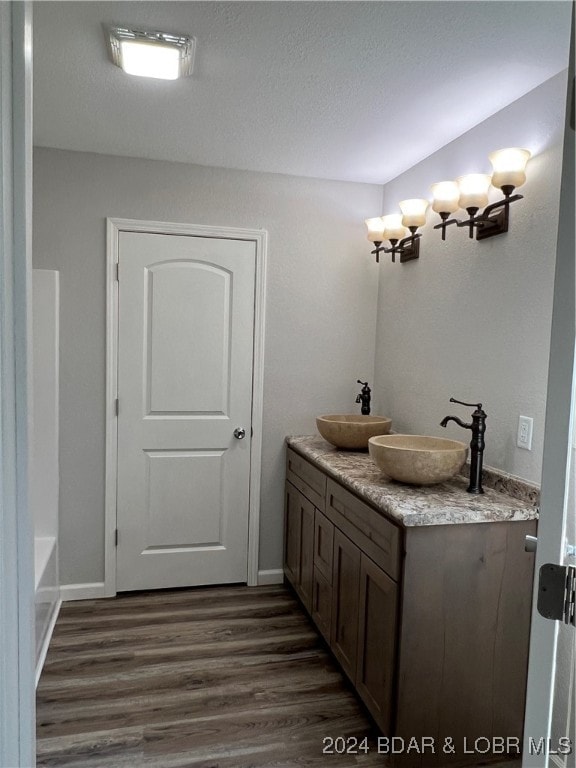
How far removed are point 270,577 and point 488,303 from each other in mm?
2113

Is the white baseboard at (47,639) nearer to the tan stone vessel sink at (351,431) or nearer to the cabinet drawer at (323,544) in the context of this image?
the cabinet drawer at (323,544)

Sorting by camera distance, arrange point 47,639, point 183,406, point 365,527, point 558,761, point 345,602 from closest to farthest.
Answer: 1. point 558,761
2. point 365,527
3. point 345,602
4. point 47,639
5. point 183,406

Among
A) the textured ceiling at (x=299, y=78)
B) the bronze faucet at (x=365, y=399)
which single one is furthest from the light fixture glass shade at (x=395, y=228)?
the bronze faucet at (x=365, y=399)

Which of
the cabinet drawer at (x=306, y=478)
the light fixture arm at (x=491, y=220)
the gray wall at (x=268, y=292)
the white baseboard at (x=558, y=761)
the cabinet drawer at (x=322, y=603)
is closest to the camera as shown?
Answer: the white baseboard at (x=558, y=761)

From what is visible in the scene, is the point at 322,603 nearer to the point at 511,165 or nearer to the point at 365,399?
the point at 365,399

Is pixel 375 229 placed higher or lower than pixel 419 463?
higher

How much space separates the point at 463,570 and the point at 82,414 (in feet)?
7.07

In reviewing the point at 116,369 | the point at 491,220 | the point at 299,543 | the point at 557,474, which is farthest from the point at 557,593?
the point at 116,369

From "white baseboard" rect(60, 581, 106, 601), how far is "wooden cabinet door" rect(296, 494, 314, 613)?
1136mm

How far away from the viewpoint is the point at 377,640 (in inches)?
80.5

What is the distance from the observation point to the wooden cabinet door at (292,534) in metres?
3.12

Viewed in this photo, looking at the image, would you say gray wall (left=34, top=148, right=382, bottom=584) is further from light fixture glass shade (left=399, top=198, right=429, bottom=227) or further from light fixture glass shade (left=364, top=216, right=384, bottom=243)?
light fixture glass shade (left=399, top=198, right=429, bottom=227)

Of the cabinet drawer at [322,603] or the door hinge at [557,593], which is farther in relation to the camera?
the cabinet drawer at [322,603]

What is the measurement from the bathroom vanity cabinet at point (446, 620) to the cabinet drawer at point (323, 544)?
Result: 0.43 m
